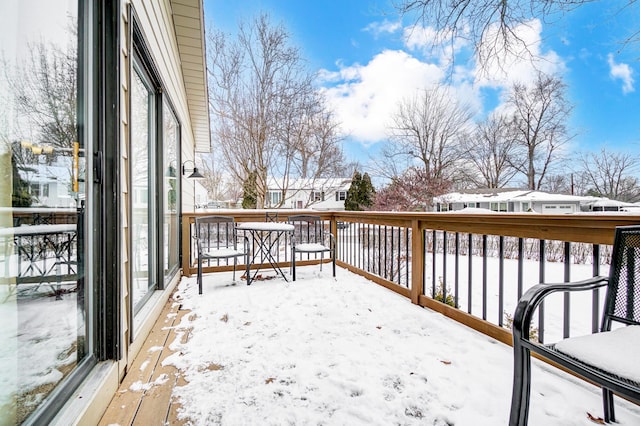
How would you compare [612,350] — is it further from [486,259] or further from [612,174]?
[612,174]

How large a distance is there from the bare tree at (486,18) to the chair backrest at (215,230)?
3.10 m

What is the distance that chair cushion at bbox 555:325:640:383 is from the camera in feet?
3.07

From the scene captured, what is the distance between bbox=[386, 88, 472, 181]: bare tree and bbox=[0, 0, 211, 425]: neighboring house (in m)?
11.5

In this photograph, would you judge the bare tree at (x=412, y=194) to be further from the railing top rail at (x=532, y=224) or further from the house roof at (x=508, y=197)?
the railing top rail at (x=532, y=224)

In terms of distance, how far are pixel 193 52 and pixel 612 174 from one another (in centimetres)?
1268

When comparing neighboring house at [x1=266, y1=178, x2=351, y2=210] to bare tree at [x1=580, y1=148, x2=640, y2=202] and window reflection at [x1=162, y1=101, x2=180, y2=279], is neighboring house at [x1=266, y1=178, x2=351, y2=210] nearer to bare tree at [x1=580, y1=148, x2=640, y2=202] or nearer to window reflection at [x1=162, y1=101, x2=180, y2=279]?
window reflection at [x1=162, y1=101, x2=180, y2=279]

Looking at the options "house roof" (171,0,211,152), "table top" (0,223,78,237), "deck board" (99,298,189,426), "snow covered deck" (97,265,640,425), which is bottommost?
"deck board" (99,298,189,426)

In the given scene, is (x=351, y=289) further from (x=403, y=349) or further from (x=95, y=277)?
(x=95, y=277)

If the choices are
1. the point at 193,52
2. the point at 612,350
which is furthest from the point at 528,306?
the point at 193,52

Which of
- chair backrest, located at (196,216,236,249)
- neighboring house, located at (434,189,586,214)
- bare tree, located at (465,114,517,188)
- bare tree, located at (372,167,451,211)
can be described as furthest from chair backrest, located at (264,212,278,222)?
bare tree, located at (465,114,517,188)

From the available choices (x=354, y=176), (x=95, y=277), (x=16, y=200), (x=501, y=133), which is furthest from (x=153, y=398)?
(x=501, y=133)

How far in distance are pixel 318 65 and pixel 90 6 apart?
30.2ft

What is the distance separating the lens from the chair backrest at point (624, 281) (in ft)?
4.03

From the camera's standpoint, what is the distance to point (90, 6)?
1424 mm
